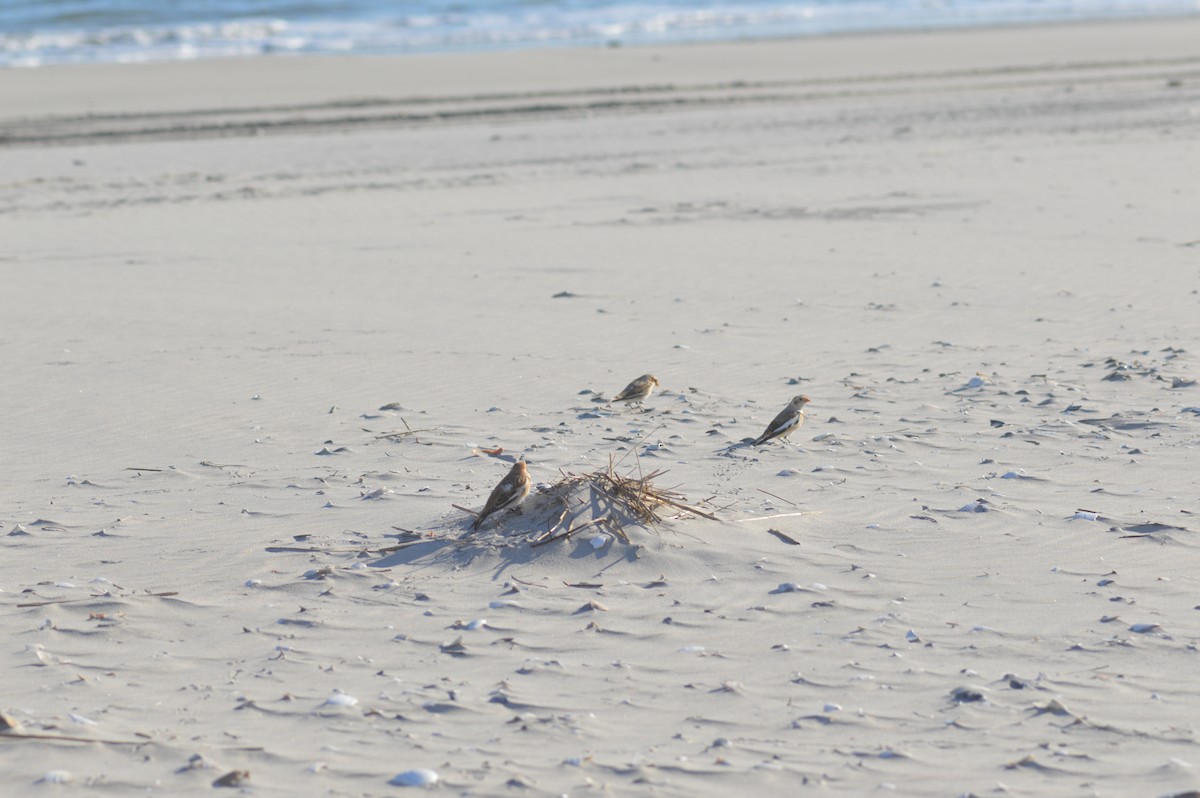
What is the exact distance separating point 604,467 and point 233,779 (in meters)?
3.22

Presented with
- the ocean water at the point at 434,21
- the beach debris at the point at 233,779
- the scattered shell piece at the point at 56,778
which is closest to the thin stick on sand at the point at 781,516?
the beach debris at the point at 233,779

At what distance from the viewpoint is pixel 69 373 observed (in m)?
9.38

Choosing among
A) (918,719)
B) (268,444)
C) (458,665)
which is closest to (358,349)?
(268,444)

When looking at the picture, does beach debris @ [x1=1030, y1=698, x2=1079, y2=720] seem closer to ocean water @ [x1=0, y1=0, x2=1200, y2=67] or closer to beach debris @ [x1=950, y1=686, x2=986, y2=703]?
beach debris @ [x1=950, y1=686, x2=986, y2=703]

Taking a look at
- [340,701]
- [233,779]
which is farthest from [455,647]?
[233,779]

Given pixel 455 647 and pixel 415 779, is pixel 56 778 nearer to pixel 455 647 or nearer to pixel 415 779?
pixel 415 779

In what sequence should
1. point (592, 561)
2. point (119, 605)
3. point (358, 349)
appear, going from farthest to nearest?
point (358, 349)
point (592, 561)
point (119, 605)

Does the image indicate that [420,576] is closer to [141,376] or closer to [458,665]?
[458,665]

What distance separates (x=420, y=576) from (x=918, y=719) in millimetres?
2080

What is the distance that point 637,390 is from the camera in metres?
7.98

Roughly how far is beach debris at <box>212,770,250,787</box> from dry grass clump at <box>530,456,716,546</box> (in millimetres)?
1950

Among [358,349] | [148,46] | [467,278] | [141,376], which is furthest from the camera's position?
[148,46]

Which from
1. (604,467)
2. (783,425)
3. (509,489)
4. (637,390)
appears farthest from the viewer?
(637,390)

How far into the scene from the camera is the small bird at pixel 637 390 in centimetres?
798
